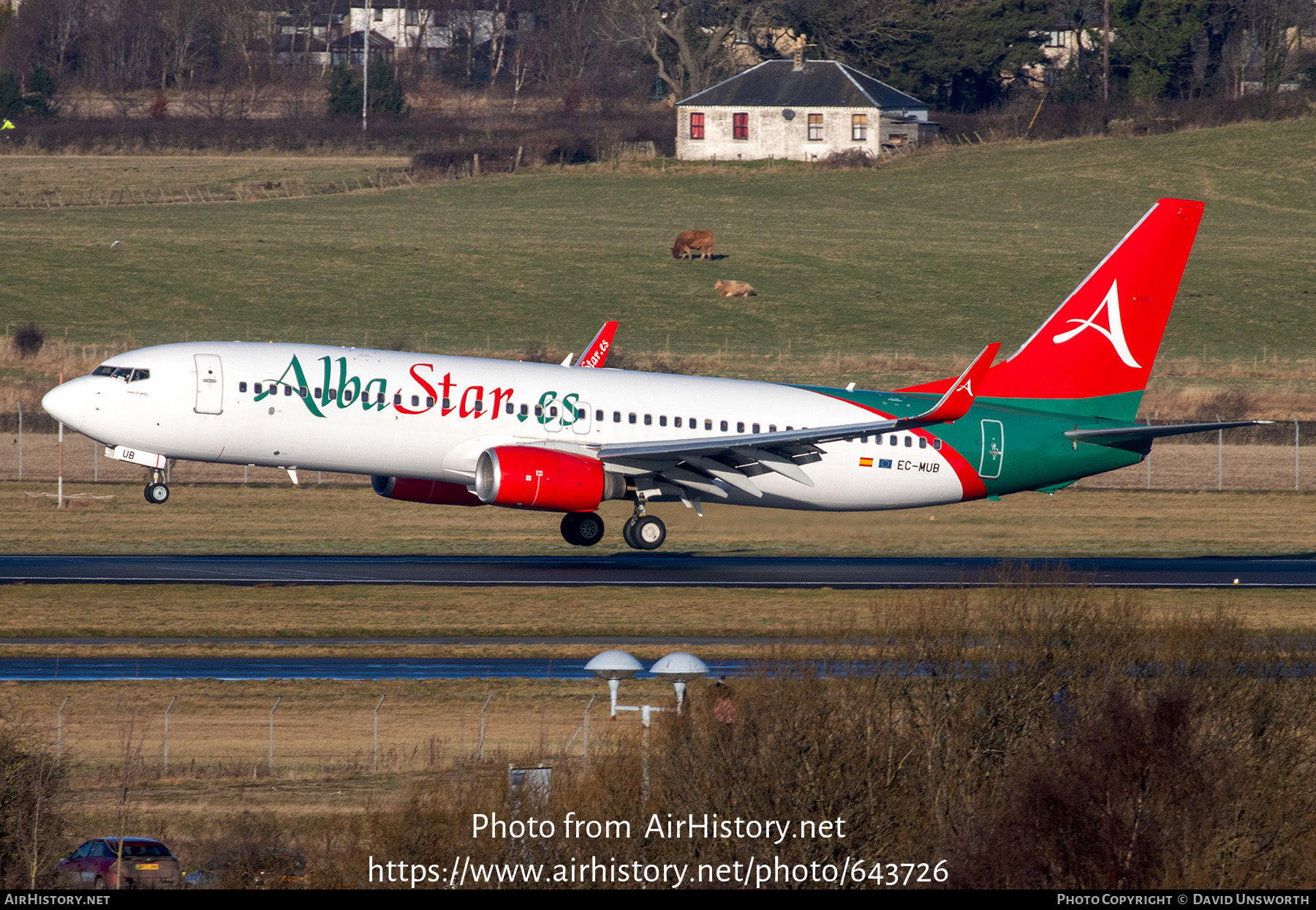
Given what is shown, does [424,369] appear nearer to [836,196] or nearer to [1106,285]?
[1106,285]

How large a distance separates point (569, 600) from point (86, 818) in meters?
16.1

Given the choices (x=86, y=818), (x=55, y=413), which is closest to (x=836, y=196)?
(x=55, y=413)

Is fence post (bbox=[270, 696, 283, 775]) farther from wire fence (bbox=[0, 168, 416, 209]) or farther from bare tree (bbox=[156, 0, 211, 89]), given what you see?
bare tree (bbox=[156, 0, 211, 89])

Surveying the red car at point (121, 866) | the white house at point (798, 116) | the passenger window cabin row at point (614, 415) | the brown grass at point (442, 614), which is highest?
the white house at point (798, 116)

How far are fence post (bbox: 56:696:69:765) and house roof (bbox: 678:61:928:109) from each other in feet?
368

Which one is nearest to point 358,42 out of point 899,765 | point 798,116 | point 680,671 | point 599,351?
point 798,116

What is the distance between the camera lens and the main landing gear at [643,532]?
143ft

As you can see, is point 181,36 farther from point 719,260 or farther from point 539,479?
point 539,479

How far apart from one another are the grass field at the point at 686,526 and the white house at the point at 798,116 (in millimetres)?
79424

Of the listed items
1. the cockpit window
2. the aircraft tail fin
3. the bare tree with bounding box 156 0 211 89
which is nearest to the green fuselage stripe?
the aircraft tail fin

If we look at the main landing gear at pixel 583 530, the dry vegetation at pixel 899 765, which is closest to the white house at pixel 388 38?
the main landing gear at pixel 583 530

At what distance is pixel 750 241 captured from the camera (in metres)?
115

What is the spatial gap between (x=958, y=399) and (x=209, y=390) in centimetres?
1766

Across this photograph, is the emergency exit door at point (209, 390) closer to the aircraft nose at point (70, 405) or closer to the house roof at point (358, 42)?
the aircraft nose at point (70, 405)
